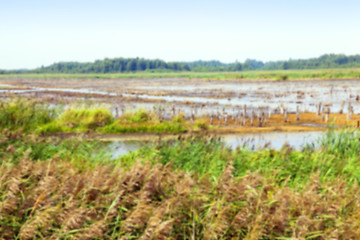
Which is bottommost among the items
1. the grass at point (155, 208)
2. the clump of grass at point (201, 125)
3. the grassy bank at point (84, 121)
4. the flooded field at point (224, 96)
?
the flooded field at point (224, 96)

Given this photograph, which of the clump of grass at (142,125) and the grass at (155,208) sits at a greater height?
the grass at (155,208)

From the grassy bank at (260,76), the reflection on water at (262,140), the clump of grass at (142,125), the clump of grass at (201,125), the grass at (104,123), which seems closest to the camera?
the reflection on water at (262,140)

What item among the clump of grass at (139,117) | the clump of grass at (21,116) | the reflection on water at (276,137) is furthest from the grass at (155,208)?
the clump of grass at (139,117)

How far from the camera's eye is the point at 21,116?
20.6m

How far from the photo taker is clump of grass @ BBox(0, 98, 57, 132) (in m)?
19.7

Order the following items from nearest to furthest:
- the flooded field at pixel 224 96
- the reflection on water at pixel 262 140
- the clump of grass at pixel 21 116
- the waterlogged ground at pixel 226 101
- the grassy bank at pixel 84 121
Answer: the reflection on water at pixel 262 140
the clump of grass at pixel 21 116
the grassy bank at pixel 84 121
the waterlogged ground at pixel 226 101
the flooded field at pixel 224 96

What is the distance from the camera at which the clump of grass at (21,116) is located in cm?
1967

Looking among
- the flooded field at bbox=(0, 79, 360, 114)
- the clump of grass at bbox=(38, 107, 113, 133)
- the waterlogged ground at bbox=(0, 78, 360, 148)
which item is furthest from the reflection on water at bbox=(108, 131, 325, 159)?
the flooded field at bbox=(0, 79, 360, 114)

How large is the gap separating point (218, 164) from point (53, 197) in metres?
4.86

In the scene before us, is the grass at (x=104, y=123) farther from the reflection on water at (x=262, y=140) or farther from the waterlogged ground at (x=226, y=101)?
the reflection on water at (x=262, y=140)

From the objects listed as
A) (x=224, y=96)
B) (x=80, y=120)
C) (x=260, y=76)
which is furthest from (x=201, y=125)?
(x=260, y=76)

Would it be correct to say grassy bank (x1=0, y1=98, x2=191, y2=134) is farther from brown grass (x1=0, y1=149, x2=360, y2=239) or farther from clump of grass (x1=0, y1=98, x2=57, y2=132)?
brown grass (x1=0, y1=149, x2=360, y2=239)

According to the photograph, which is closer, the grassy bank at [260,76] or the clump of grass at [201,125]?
the clump of grass at [201,125]

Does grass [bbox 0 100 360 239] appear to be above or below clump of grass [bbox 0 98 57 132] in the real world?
above
